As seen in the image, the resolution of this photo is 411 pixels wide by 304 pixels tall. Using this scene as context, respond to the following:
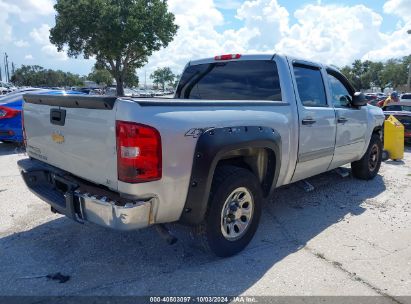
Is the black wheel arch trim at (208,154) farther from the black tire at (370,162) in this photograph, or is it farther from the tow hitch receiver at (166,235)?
the black tire at (370,162)

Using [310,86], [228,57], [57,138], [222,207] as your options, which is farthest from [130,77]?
[222,207]

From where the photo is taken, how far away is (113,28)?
121ft

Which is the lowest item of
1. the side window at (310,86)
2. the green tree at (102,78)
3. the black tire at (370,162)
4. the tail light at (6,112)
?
the green tree at (102,78)

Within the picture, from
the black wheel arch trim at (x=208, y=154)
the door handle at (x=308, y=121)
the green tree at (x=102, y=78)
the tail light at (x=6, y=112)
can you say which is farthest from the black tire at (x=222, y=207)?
the green tree at (x=102, y=78)

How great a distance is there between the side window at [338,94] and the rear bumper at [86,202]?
3366 millimetres

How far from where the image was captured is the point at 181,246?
3.85 meters

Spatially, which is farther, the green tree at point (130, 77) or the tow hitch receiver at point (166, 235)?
the green tree at point (130, 77)

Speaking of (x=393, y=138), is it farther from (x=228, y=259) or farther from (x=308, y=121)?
(x=228, y=259)

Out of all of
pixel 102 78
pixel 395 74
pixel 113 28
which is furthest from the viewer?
pixel 102 78

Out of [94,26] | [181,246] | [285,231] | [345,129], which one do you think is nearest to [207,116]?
[181,246]

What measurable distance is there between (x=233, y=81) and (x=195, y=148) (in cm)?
185

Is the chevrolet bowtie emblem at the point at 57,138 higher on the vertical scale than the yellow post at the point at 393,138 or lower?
higher

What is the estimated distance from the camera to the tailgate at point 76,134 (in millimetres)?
2820

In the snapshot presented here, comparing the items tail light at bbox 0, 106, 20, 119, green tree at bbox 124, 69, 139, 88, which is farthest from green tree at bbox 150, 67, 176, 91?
tail light at bbox 0, 106, 20, 119
